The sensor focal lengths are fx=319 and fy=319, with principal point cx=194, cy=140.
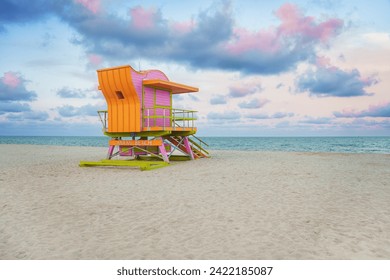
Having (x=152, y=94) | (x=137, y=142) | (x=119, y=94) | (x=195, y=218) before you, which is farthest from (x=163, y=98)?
(x=195, y=218)

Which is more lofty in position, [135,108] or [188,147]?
[135,108]

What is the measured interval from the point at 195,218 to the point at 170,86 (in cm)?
1210

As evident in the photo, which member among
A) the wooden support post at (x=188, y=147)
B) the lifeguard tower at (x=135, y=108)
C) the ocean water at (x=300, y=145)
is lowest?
the ocean water at (x=300, y=145)

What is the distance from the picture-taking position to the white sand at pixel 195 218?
5.10 meters

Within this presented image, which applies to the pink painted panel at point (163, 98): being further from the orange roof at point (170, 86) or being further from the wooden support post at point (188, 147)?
the wooden support post at point (188, 147)

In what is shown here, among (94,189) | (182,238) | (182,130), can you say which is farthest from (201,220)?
(182,130)

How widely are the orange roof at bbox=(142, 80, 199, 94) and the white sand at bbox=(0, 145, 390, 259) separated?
6.33m

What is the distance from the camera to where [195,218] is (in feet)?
22.4

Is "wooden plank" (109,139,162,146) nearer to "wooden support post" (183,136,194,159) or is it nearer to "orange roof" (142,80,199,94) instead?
"orange roof" (142,80,199,94)

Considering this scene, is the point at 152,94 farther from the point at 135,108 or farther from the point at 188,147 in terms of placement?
the point at 188,147

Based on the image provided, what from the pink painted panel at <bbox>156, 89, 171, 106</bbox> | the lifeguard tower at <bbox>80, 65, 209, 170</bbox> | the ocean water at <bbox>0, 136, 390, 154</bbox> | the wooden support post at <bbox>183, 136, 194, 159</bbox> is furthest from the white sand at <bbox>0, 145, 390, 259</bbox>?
the ocean water at <bbox>0, 136, 390, 154</bbox>

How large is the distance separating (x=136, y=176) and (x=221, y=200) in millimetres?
5454

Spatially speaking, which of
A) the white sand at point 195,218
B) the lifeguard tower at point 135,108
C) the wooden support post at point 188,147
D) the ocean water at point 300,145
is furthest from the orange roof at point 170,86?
the ocean water at point 300,145

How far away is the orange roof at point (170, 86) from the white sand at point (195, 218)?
6.33 m
